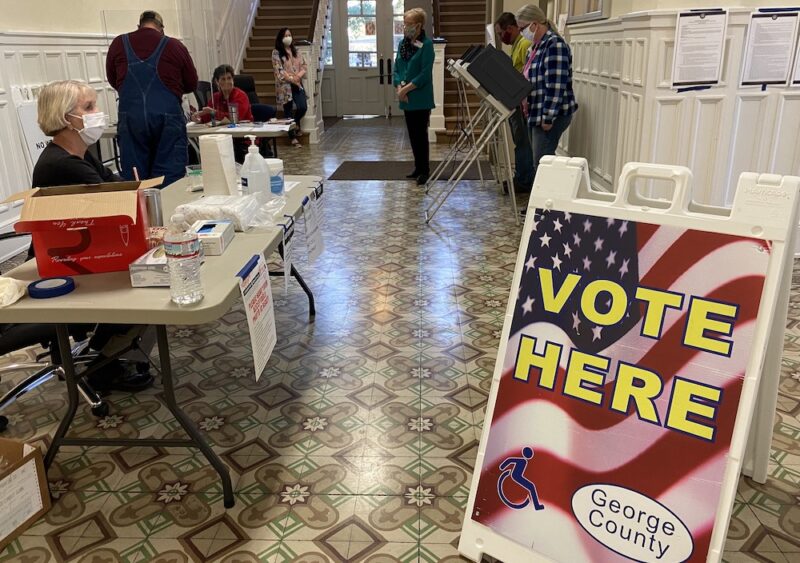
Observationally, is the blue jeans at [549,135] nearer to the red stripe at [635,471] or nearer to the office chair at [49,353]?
the office chair at [49,353]

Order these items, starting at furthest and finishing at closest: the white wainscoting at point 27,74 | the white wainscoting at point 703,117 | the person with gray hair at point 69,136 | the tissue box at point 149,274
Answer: the white wainscoting at point 27,74 < the white wainscoting at point 703,117 < the person with gray hair at point 69,136 < the tissue box at point 149,274

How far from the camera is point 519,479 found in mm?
1543

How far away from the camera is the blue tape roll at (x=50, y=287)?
5.15ft

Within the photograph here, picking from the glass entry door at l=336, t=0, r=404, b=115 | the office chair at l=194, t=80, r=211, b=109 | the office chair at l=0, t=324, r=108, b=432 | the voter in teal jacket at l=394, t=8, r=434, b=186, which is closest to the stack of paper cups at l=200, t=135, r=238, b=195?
the office chair at l=0, t=324, r=108, b=432

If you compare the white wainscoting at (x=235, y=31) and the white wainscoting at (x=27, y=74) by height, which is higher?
the white wainscoting at (x=235, y=31)

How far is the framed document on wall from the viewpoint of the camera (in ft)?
14.9

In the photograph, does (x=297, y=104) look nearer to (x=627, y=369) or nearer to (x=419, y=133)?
(x=419, y=133)

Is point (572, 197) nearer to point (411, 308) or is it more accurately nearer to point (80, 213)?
point (80, 213)

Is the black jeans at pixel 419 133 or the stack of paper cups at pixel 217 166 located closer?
the stack of paper cups at pixel 217 166

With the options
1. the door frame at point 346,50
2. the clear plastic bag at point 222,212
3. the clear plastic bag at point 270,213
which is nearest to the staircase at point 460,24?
the door frame at point 346,50

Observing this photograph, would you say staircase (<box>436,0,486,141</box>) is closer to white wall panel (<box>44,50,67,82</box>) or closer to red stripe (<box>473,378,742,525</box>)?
white wall panel (<box>44,50,67,82</box>)

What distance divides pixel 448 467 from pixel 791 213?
1.24 metres

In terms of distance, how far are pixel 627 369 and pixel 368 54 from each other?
1098cm

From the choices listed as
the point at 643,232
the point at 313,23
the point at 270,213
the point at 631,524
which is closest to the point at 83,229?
the point at 270,213
